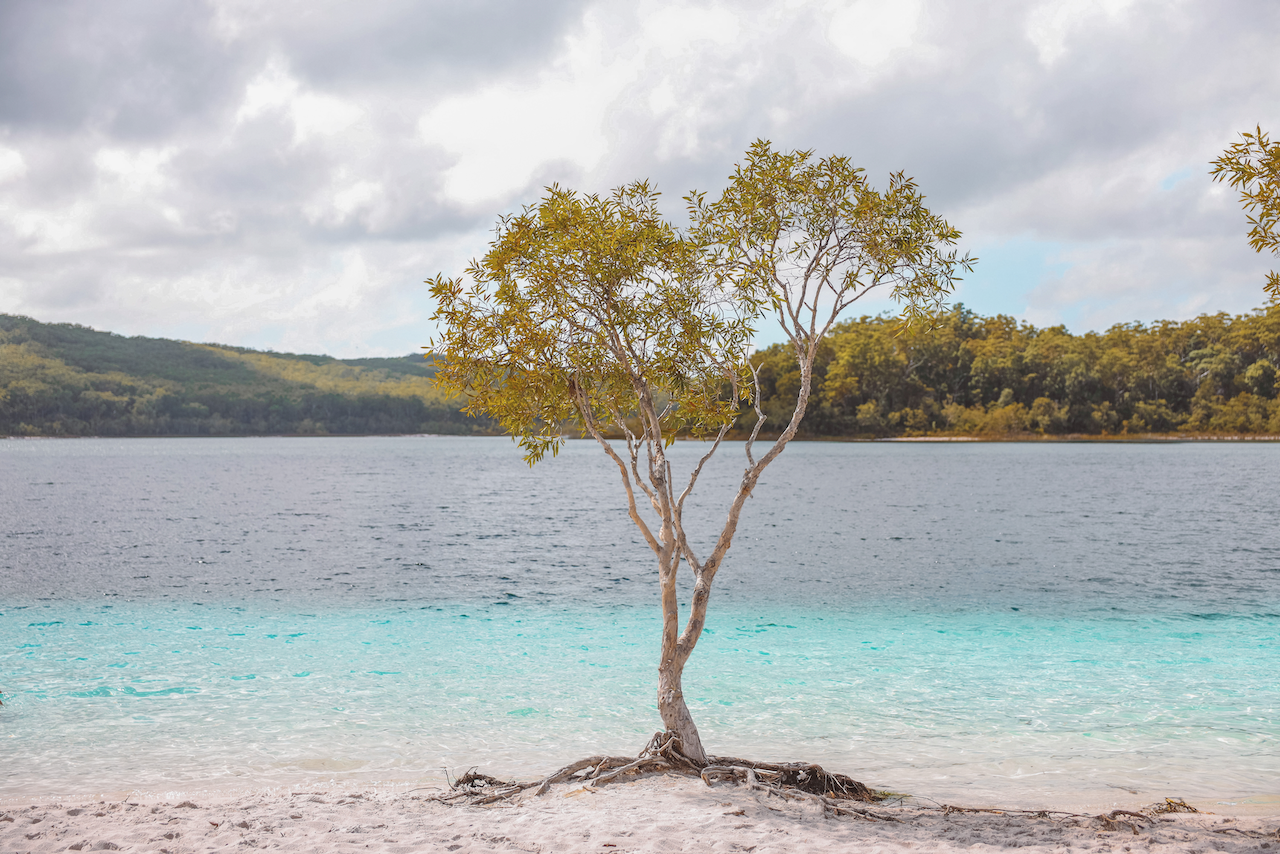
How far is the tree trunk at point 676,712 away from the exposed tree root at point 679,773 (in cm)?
6

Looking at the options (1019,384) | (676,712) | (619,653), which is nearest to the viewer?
(676,712)

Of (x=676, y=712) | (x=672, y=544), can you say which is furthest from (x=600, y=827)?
(x=672, y=544)

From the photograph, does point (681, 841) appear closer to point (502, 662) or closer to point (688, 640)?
point (688, 640)

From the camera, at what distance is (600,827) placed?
6.77m

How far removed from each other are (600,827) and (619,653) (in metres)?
9.68

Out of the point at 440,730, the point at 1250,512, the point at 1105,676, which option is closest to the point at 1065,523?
the point at 1250,512

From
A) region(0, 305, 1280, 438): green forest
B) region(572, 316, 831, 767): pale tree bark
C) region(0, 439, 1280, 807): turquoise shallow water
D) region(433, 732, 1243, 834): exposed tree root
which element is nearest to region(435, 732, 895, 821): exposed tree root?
region(433, 732, 1243, 834): exposed tree root

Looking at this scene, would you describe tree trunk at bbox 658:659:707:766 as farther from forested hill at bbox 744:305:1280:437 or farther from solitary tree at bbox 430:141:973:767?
forested hill at bbox 744:305:1280:437

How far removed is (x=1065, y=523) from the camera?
3891 centimetres

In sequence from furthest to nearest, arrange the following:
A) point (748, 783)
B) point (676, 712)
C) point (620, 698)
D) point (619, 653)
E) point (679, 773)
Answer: point (619, 653) < point (620, 698) < point (676, 712) < point (679, 773) < point (748, 783)

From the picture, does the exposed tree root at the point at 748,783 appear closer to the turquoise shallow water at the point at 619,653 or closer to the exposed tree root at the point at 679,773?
the exposed tree root at the point at 679,773

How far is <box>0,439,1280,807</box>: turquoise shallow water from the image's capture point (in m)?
10.2

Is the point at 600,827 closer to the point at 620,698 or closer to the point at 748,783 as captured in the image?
the point at 748,783

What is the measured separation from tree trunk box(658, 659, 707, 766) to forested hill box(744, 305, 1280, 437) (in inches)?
4890
